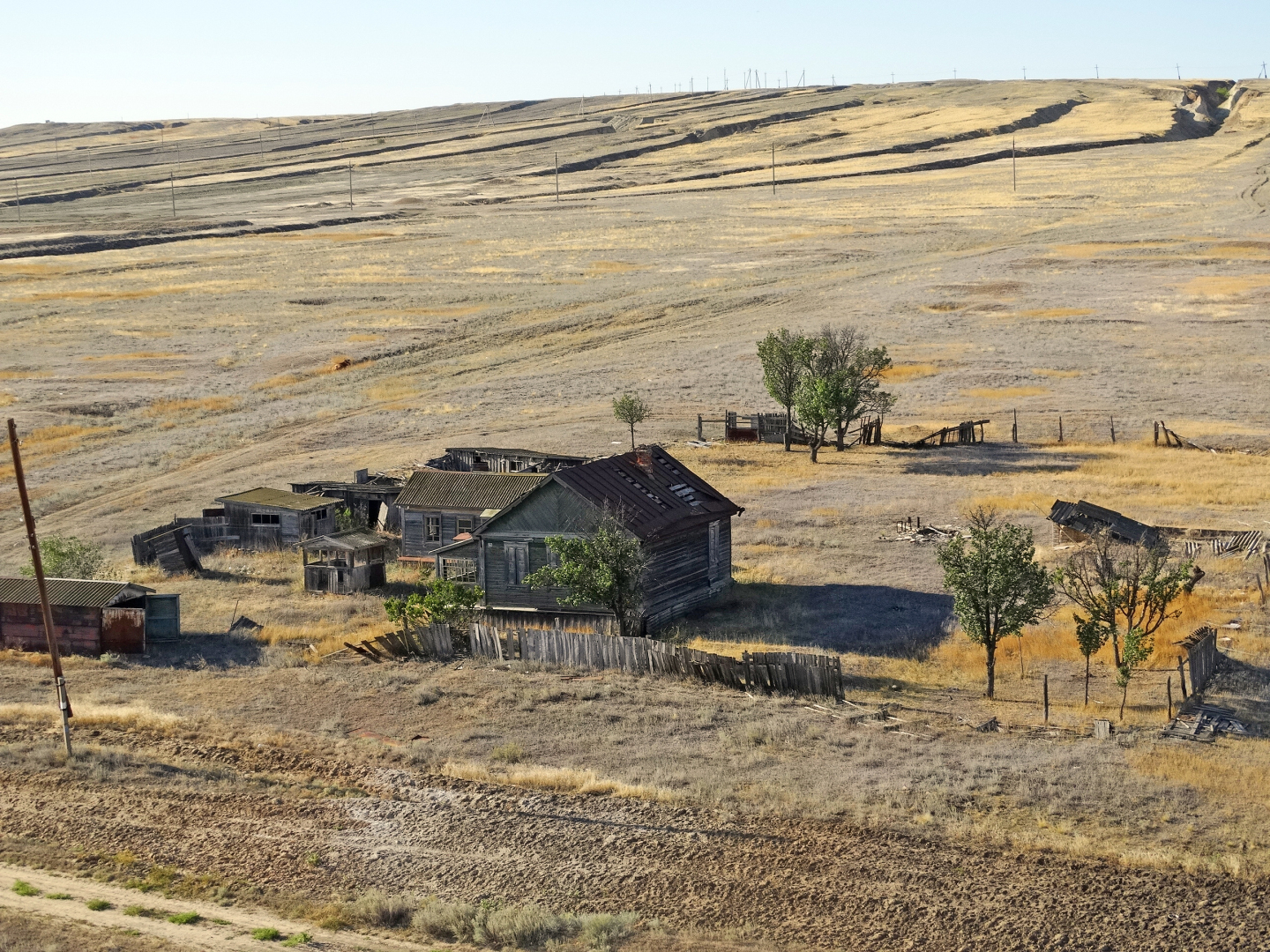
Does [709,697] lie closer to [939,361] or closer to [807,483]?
[807,483]

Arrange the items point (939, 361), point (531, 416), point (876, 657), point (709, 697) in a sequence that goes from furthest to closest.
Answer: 1. point (939, 361)
2. point (531, 416)
3. point (876, 657)
4. point (709, 697)

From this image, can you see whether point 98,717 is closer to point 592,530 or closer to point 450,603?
point 450,603

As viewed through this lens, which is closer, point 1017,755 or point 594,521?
point 1017,755

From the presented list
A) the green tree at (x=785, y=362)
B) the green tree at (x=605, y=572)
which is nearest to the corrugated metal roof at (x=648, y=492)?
the green tree at (x=605, y=572)

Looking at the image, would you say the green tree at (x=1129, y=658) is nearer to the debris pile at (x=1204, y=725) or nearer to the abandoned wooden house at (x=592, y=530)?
the debris pile at (x=1204, y=725)

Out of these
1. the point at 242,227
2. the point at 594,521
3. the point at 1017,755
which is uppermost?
the point at 242,227

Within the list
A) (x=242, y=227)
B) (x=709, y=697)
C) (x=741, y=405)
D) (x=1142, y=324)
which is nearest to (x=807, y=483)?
(x=741, y=405)
